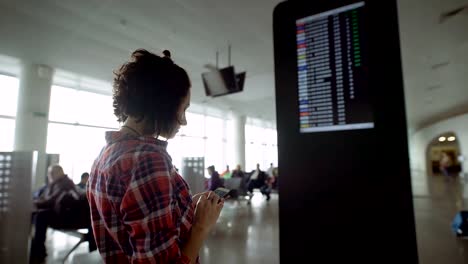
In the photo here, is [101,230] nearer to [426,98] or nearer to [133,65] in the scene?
[133,65]

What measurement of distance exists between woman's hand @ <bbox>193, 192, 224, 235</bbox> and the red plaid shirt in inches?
1.1

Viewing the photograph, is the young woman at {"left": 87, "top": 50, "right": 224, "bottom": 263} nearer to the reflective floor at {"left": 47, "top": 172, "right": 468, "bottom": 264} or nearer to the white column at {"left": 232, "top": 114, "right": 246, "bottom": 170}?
the reflective floor at {"left": 47, "top": 172, "right": 468, "bottom": 264}

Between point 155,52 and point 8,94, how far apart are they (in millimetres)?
5713

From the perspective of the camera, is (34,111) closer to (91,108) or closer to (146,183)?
(91,108)

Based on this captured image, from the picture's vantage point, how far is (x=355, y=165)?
0.69 meters

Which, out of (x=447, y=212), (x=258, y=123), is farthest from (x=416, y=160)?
(x=447, y=212)

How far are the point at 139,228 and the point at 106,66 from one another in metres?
6.80

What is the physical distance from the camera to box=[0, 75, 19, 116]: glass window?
6.22 meters

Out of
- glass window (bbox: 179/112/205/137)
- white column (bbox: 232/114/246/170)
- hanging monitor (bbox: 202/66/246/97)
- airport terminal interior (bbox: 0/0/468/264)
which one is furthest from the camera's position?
white column (bbox: 232/114/246/170)

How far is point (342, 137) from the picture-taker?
27.8 inches

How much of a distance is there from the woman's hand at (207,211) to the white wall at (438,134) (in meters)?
12.9

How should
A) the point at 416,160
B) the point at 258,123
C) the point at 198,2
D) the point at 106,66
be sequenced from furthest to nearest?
the point at 416,160
the point at 258,123
the point at 106,66
the point at 198,2

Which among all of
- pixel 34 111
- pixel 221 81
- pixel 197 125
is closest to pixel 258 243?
pixel 221 81

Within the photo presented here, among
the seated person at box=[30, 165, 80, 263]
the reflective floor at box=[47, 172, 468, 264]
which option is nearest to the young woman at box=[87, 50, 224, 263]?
the reflective floor at box=[47, 172, 468, 264]
